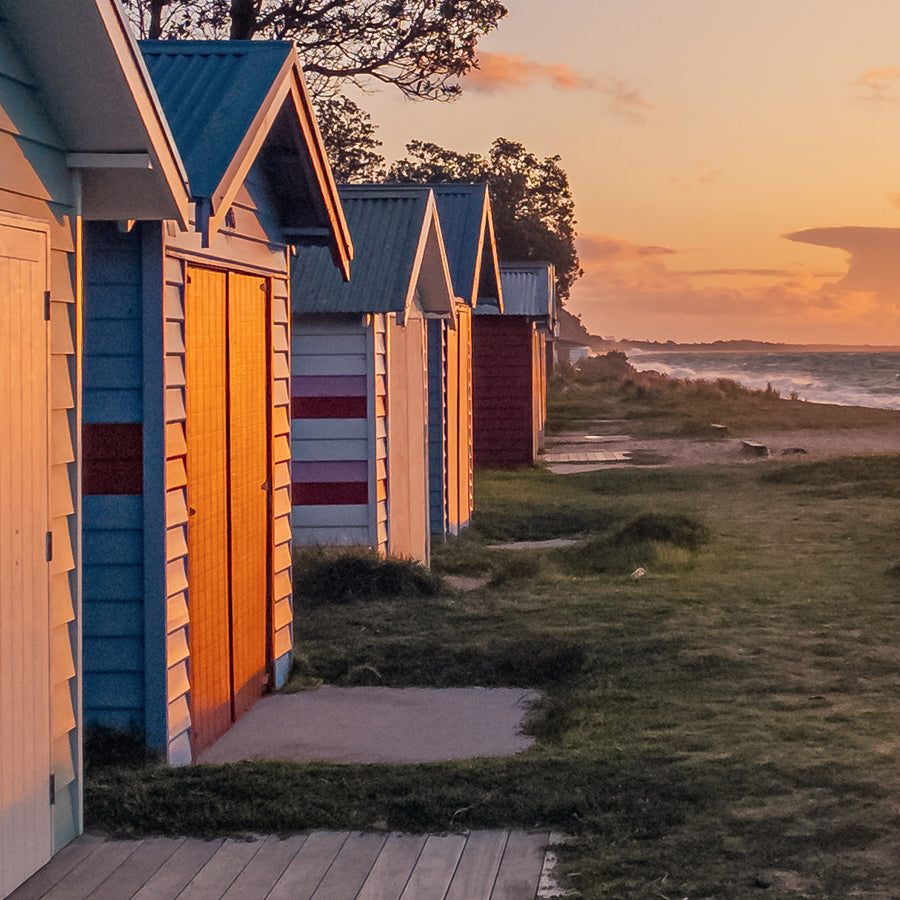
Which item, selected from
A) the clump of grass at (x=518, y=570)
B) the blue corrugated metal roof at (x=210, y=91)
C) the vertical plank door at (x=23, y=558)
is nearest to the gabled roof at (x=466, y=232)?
the clump of grass at (x=518, y=570)

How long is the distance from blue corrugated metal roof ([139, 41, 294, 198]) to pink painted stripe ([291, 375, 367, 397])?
512 centimetres

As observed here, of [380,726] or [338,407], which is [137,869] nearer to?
[380,726]

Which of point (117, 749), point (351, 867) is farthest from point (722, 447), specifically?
point (351, 867)

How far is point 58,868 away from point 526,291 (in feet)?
76.9

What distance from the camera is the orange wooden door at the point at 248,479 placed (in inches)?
310

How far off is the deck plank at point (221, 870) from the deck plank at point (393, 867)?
1.66 ft

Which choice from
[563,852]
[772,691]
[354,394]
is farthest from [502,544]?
[563,852]

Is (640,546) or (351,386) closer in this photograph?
(351,386)

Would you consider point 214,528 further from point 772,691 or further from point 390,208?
point 390,208

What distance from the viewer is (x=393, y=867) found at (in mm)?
5188

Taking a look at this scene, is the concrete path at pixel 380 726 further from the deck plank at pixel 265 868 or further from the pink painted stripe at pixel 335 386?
the pink painted stripe at pixel 335 386

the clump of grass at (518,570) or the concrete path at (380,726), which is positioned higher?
the clump of grass at (518,570)

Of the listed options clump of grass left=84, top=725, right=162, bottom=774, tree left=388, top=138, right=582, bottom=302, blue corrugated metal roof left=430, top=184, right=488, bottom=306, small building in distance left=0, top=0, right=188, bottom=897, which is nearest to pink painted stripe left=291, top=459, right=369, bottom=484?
blue corrugated metal roof left=430, top=184, right=488, bottom=306

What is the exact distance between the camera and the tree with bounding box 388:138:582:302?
227 feet
